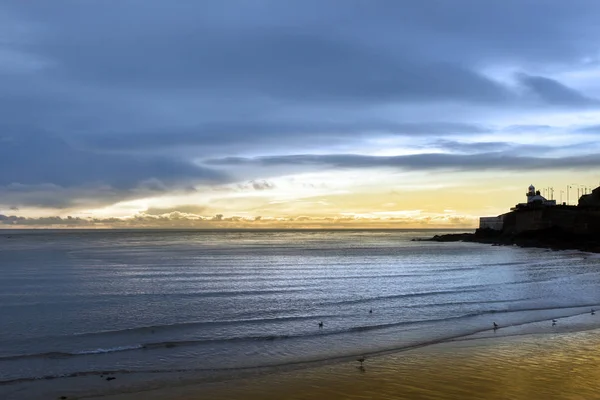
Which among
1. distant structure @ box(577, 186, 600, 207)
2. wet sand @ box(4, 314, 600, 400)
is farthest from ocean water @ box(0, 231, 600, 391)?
distant structure @ box(577, 186, 600, 207)

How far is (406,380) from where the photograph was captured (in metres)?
12.2

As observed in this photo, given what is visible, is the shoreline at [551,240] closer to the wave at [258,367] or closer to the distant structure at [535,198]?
the distant structure at [535,198]

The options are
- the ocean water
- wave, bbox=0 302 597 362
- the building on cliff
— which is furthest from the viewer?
the building on cliff

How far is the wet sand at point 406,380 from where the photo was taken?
1121 centimetres

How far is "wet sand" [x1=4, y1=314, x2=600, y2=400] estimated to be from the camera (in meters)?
11.2

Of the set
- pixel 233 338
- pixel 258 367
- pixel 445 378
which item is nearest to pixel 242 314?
pixel 233 338

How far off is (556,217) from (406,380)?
87.8 m

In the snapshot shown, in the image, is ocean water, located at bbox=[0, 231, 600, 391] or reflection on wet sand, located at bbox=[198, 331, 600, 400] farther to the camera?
ocean water, located at bbox=[0, 231, 600, 391]

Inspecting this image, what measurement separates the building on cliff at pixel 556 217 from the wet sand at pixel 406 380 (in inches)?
3103

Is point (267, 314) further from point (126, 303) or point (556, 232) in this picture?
point (556, 232)

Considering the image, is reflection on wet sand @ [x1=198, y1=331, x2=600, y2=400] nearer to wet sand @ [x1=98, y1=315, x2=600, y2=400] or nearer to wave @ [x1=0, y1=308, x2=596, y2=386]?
wet sand @ [x1=98, y1=315, x2=600, y2=400]

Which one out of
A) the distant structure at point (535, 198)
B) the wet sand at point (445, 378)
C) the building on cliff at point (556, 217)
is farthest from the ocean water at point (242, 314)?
the distant structure at point (535, 198)

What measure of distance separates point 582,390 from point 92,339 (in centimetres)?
1416

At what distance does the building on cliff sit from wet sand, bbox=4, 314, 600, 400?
78824 mm
